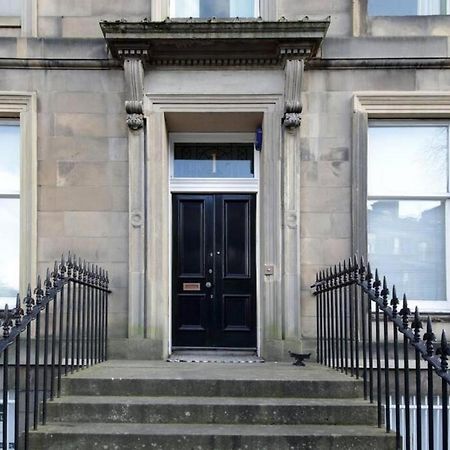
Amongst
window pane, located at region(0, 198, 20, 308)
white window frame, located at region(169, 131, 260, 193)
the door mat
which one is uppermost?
white window frame, located at region(169, 131, 260, 193)

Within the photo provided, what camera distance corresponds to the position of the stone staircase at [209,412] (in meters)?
4.54

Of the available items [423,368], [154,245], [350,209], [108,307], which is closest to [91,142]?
[154,245]

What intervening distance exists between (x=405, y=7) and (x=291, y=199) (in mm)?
2964

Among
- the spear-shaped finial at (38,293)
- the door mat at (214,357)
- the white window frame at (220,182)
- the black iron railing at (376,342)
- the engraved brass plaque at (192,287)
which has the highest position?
the white window frame at (220,182)

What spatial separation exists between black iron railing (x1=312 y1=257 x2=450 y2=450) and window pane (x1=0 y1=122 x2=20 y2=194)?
3966mm

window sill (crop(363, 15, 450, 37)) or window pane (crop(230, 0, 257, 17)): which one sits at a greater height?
window pane (crop(230, 0, 257, 17))

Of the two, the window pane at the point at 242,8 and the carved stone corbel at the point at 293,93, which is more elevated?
the window pane at the point at 242,8

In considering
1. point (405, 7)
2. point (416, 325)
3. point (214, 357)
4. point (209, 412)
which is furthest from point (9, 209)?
point (405, 7)

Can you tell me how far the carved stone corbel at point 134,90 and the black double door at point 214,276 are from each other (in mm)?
1367

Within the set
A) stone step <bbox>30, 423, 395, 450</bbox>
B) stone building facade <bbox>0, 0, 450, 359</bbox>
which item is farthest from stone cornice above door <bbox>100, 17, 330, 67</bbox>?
stone step <bbox>30, 423, 395, 450</bbox>

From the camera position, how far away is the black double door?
7.68m

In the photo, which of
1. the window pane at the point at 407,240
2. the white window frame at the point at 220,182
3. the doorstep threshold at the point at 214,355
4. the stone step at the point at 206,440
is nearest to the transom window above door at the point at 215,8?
the white window frame at the point at 220,182

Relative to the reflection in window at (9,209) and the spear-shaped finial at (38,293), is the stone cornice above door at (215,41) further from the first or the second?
the spear-shaped finial at (38,293)

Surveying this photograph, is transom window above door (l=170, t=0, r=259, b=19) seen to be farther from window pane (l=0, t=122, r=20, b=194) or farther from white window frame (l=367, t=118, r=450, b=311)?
window pane (l=0, t=122, r=20, b=194)
